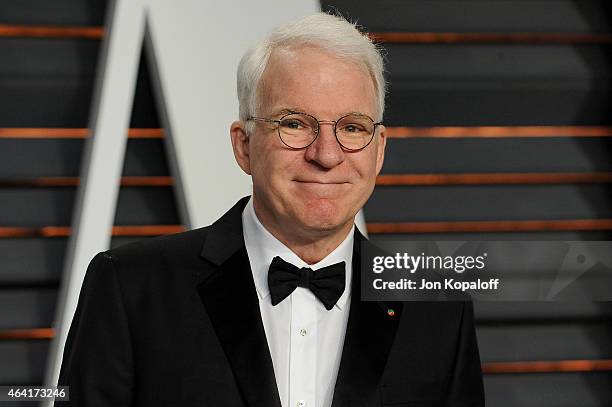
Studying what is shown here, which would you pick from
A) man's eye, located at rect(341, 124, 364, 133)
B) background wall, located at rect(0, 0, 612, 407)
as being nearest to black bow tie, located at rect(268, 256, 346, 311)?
man's eye, located at rect(341, 124, 364, 133)

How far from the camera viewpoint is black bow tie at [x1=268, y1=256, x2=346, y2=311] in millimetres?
1642

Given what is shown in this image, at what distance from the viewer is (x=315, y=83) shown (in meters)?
1.54

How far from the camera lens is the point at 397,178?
318 cm

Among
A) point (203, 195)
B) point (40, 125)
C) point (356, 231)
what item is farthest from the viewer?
point (40, 125)

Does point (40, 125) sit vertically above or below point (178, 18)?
below

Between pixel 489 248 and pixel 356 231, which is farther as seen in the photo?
pixel 489 248

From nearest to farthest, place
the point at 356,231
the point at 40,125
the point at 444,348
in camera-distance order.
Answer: the point at 444,348 < the point at 356,231 < the point at 40,125

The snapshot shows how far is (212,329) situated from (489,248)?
1714 millimetres

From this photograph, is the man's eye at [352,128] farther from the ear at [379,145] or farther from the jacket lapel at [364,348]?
the jacket lapel at [364,348]

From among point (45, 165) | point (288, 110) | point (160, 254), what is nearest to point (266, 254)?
point (160, 254)

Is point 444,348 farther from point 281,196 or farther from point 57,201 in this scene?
point 57,201

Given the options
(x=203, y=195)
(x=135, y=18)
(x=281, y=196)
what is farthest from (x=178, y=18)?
(x=281, y=196)

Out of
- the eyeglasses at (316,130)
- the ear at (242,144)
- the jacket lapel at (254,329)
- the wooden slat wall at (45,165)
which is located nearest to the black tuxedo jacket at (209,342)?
the jacket lapel at (254,329)

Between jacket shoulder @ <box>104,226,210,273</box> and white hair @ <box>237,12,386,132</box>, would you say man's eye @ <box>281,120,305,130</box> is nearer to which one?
white hair @ <box>237,12,386,132</box>
